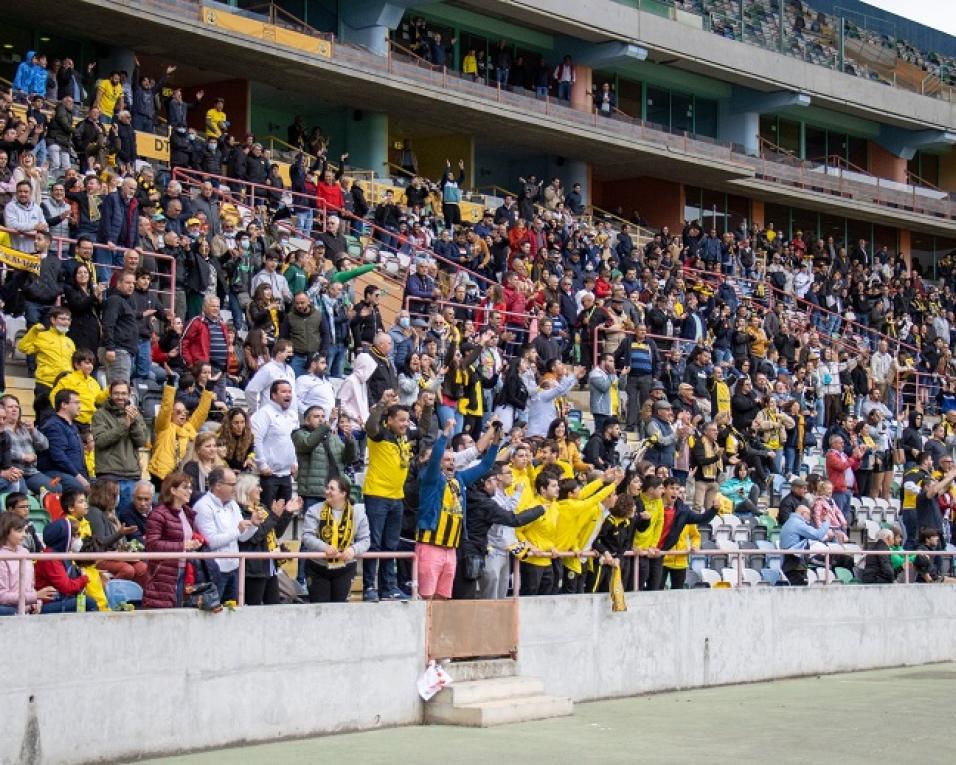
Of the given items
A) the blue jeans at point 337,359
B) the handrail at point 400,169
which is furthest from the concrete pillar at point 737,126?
the blue jeans at point 337,359

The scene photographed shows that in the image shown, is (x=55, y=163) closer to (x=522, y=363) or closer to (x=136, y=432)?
(x=522, y=363)

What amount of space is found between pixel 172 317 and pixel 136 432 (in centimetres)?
349

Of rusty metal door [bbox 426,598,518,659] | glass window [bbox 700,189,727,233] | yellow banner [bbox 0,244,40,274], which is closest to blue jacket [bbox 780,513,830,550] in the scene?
rusty metal door [bbox 426,598,518,659]

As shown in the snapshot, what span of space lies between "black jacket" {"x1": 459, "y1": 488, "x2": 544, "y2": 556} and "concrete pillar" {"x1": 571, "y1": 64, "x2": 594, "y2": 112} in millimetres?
27303

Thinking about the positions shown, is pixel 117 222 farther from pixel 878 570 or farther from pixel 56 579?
pixel 878 570

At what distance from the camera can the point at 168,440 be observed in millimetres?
14305

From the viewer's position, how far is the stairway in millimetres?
13219

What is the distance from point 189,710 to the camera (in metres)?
11.5

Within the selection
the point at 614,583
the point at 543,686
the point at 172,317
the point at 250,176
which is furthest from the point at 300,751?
the point at 250,176

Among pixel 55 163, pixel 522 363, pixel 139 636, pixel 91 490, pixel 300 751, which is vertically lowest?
pixel 300 751

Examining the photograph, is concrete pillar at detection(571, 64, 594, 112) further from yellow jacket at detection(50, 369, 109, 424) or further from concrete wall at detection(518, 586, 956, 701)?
yellow jacket at detection(50, 369, 109, 424)

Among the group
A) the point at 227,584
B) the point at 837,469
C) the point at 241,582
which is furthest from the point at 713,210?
the point at 241,582

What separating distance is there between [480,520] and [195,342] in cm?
432

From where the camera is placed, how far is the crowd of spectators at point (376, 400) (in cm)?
1304
